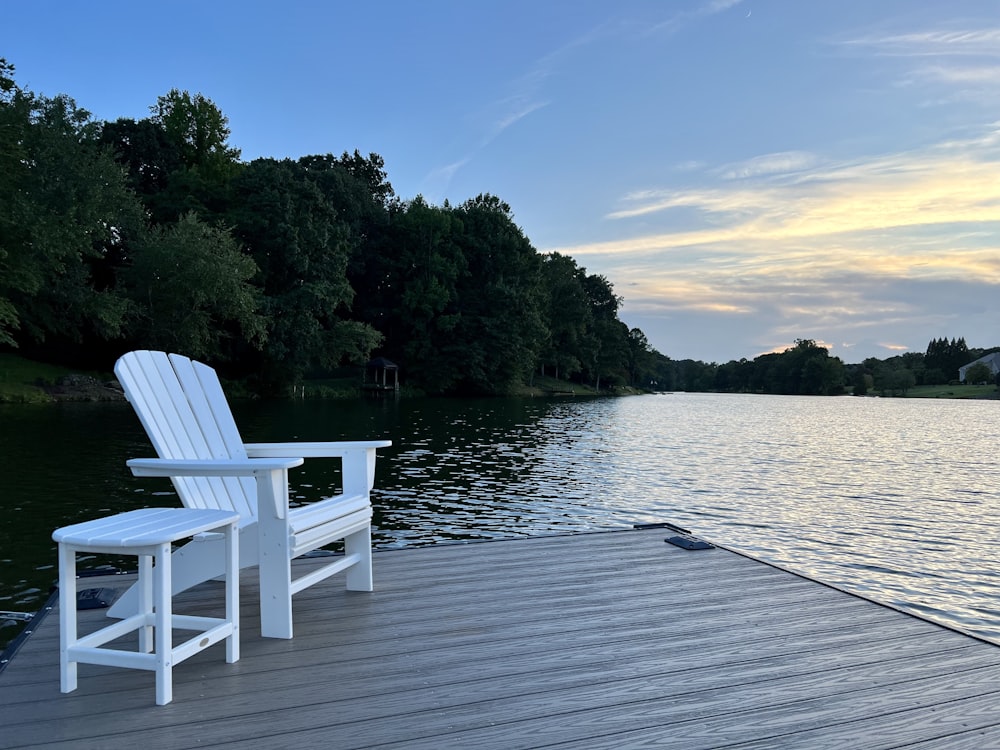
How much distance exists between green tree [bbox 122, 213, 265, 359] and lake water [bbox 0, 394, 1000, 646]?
6530 millimetres

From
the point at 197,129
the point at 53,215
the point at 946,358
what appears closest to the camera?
the point at 53,215

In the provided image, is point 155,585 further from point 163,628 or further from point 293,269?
point 293,269

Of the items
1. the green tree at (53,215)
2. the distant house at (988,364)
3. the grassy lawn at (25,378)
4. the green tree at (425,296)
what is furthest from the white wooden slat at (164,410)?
the distant house at (988,364)

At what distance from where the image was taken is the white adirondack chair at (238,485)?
8.03 ft

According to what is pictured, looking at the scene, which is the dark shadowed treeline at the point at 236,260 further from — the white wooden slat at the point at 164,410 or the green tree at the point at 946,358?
the green tree at the point at 946,358

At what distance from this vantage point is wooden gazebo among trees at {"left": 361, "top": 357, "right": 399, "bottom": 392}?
33188mm

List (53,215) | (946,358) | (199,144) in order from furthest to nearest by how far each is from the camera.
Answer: (946,358)
(199,144)
(53,215)

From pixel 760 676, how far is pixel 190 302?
25.8m

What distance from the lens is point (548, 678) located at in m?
2.12

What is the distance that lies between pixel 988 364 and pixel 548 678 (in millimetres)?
80419

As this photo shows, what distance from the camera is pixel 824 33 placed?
13.8 metres

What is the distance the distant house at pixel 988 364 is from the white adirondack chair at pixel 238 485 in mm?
77466

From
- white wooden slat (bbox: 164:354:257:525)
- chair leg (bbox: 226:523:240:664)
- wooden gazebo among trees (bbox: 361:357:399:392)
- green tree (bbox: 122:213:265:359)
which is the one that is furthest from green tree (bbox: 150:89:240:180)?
chair leg (bbox: 226:523:240:664)

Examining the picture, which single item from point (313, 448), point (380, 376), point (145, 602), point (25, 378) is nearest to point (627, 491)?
point (313, 448)
